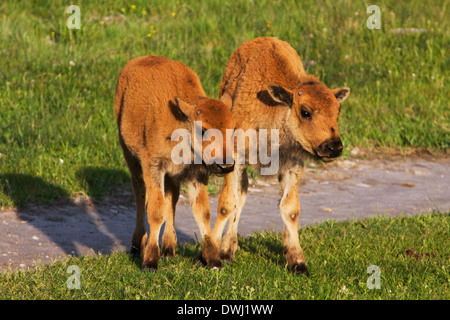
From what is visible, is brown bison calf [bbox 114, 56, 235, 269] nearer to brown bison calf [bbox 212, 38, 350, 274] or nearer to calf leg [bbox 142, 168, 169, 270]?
calf leg [bbox 142, 168, 169, 270]

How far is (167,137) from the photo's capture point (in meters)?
6.54

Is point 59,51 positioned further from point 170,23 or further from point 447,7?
point 447,7

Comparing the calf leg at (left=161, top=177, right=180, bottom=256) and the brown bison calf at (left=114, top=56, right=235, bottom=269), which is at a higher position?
the brown bison calf at (left=114, top=56, right=235, bottom=269)

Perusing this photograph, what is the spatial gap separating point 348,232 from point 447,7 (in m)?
8.89

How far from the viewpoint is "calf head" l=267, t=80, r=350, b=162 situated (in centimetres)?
613

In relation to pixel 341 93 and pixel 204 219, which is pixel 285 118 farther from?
pixel 204 219

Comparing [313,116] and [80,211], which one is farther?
[80,211]

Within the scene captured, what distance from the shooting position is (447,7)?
15.1 m

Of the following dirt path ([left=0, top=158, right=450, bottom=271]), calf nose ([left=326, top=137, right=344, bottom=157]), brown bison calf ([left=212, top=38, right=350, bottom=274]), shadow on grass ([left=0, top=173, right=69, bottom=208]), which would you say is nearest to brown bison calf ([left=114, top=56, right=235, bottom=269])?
brown bison calf ([left=212, top=38, right=350, bottom=274])

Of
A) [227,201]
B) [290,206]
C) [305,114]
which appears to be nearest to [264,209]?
[227,201]

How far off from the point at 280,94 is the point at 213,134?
80 centimetres

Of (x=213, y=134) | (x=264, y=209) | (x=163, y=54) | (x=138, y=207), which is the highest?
(x=213, y=134)

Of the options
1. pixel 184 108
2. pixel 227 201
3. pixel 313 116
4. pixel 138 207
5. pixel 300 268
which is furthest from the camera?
pixel 138 207

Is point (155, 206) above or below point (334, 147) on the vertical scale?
below
